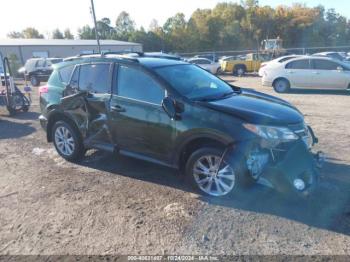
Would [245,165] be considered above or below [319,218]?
above

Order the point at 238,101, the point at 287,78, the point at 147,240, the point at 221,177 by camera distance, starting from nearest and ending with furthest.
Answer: the point at 147,240
the point at 221,177
the point at 238,101
the point at 287,78

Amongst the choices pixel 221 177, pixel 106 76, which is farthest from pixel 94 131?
pixel 221 177

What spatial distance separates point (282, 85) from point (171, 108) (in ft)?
38.3

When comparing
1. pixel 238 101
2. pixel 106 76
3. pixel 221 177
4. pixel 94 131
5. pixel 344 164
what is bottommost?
pixel 344 164

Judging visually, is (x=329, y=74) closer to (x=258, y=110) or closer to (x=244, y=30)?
(x=258, y=110)

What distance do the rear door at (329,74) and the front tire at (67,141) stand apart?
11505 mm

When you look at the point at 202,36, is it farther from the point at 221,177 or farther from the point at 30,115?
the point at 221,177

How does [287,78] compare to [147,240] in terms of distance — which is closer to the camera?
[147,240]

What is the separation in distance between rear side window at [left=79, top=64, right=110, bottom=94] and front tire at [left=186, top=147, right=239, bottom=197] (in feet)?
5.91

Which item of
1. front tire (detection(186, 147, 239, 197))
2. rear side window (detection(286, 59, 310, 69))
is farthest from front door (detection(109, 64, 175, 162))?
rear side window (detection(286, 59, 310, 69))

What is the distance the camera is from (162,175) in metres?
5.49

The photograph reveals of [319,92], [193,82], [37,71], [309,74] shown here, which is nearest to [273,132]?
[193,82]

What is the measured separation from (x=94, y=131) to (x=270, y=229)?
311cm

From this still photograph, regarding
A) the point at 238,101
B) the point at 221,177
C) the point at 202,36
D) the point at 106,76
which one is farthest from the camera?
the point at 202,36
